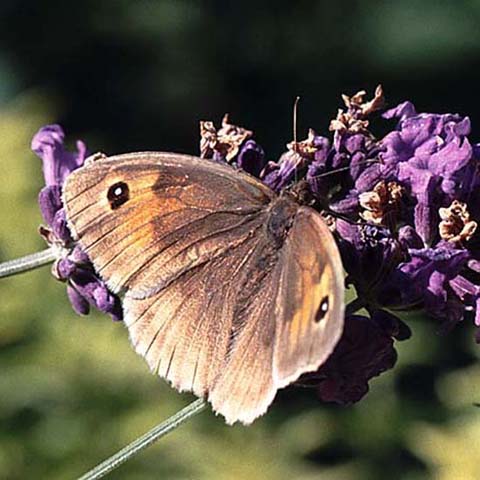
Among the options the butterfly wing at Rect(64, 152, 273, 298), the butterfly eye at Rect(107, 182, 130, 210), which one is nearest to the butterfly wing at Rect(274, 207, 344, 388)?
the butterfly wing at Rect(64, 152, 273, 298)

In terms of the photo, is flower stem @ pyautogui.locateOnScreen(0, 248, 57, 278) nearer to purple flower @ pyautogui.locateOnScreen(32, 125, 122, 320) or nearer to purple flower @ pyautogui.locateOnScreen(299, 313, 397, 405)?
purple flower @ pyautogui.locateOnScreen(32, 125, 122, 320)

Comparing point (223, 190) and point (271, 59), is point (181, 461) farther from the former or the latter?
point (271, 59)

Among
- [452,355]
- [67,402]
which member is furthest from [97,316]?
[452,355]

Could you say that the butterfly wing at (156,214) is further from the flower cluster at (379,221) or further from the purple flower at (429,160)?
the purple flower at (429,160)

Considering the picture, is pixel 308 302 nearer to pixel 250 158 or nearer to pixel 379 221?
pixel 379 221

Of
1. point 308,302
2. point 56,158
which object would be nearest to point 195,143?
point 56,158
